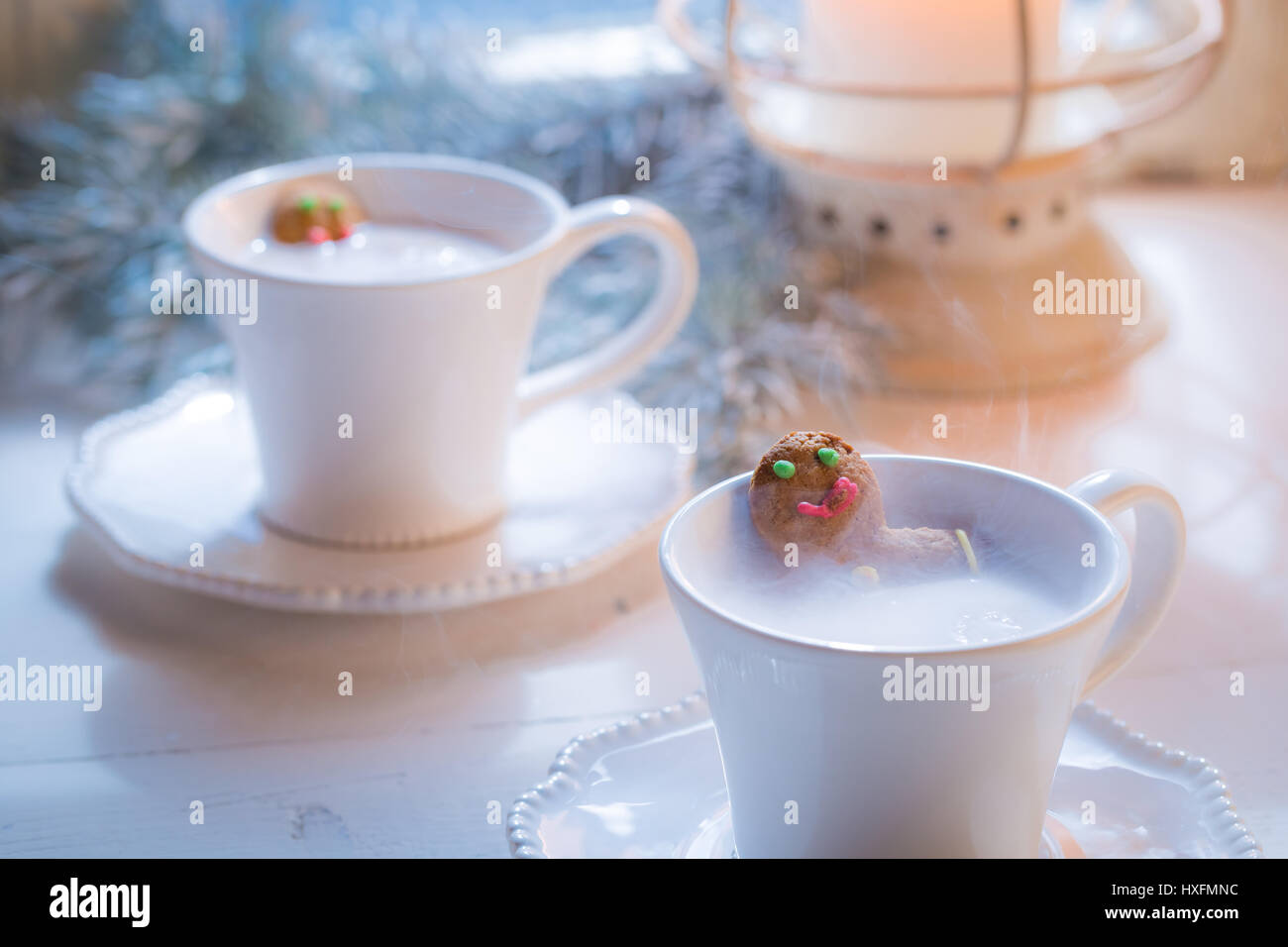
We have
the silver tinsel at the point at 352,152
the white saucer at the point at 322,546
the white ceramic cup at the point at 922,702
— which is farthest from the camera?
the silver tinsel at the point at 352,152

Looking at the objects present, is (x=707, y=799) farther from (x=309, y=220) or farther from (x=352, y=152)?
(x=352, y=152)

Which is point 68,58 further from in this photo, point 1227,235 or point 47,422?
point 1227,235

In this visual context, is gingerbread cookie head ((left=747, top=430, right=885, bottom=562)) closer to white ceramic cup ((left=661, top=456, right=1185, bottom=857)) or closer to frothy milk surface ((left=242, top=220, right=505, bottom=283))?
white ceramic cup ((left=661, top=456, right=1185, bottom=857))

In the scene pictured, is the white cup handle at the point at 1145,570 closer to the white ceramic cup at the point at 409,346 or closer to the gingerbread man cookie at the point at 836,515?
the gingerbread man cookie at the point at 836,515

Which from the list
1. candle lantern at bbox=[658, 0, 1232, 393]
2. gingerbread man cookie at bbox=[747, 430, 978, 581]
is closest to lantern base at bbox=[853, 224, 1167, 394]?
candle lantern at bbox=[658, 0, 1232, 393]

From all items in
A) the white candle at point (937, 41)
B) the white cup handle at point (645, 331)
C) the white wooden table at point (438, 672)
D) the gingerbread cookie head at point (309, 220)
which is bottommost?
the white wooden table at point (438, 672)

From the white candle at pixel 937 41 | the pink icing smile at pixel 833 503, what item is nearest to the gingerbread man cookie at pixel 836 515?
the pink icing smile at pixel 833 503
